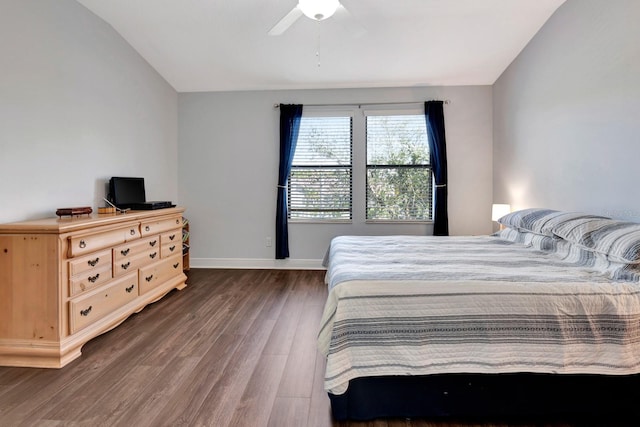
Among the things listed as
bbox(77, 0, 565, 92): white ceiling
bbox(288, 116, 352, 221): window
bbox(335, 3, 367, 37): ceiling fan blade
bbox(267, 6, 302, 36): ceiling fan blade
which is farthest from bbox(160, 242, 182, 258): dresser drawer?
bbox(335, 3, 367, 37): ceiling fan blade

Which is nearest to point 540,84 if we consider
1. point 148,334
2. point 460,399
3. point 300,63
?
point 300,63

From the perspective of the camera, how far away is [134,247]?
2855 millimetres

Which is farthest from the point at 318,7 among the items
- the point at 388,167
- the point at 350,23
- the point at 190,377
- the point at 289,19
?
the point at 190,377

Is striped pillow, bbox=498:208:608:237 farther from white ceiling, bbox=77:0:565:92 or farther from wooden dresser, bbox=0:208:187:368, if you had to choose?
wooden dresser, bbox=0:208:187:368

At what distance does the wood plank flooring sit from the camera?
5.22 ft

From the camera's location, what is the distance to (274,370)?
2.01 m

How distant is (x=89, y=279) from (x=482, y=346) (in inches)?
103

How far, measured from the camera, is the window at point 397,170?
4.33 m

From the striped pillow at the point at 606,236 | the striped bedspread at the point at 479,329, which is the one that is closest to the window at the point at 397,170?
the striped pillow at the point at 606,236

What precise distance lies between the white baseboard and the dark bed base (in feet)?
9.54

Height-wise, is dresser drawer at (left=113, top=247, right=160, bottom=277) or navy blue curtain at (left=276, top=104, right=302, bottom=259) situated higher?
navy blue curtain at (left=276, top=104, right=302, bottom=259)

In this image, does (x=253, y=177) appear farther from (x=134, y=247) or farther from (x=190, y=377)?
(x=190, y=377)

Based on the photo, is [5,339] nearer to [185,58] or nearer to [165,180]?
[165,180]

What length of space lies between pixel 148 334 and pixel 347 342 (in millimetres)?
1831
